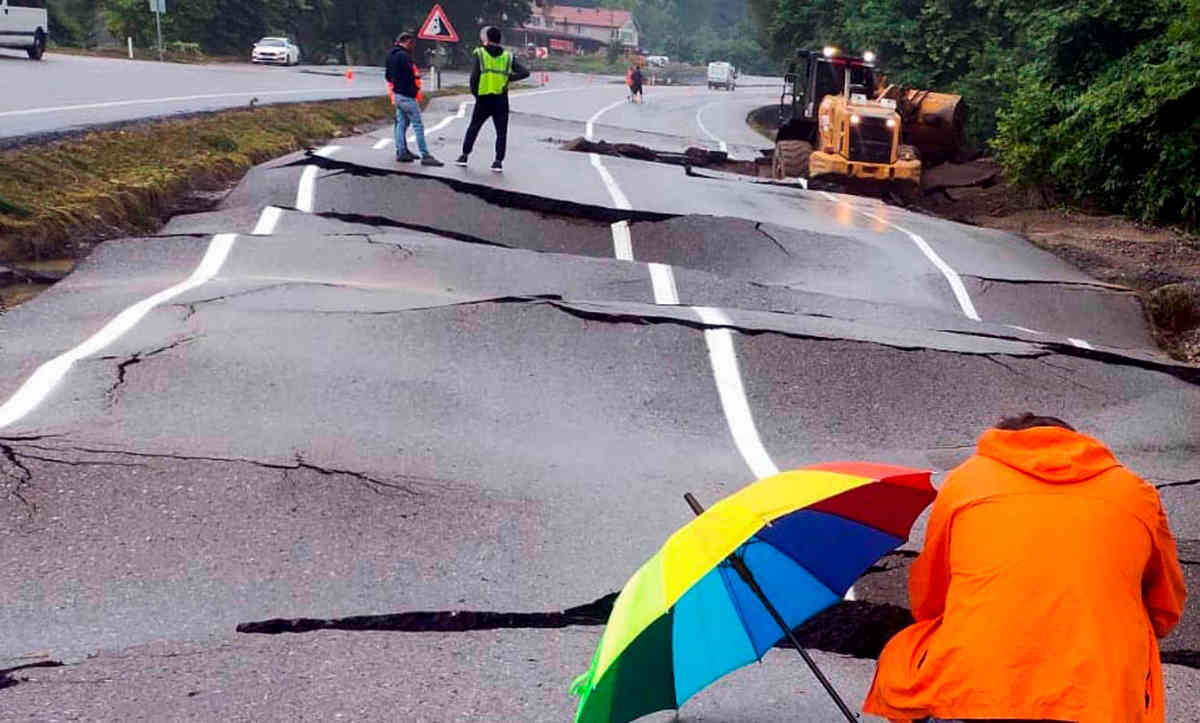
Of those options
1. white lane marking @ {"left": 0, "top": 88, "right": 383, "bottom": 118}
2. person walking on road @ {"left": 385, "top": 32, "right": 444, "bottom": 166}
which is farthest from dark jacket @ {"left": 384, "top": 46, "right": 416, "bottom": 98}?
white lane marking @ {"left": 0, "top": 88, "right": 383, "bottom": 118}

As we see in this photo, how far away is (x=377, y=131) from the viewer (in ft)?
71.6

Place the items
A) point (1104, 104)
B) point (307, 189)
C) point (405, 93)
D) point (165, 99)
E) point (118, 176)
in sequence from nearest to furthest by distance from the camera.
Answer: point (118, 176), point (307, 189), point (405, 93), point (1104, 104), point (165, 99)

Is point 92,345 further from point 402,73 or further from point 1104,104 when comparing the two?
point 1104,104

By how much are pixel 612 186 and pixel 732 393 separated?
307 inches

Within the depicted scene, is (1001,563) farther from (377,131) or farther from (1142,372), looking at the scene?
(377,131)

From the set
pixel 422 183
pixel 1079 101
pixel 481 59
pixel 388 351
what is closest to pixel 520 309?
pixel 388 351

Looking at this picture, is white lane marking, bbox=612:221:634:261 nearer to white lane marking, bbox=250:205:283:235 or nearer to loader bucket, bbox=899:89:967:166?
white lane marking, bbox=250:205:283:235

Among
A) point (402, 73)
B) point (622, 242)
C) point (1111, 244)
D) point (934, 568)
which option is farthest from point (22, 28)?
point (934, 568)

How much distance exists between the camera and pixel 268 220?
37.8 ft

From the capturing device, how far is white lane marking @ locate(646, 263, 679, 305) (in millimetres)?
9602

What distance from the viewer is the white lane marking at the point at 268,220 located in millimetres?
11070

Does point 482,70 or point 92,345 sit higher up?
point 482,70

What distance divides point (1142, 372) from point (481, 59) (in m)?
9.03

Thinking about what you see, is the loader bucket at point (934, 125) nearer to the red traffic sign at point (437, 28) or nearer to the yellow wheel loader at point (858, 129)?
the yellow wheel loader at point (858, 129)
